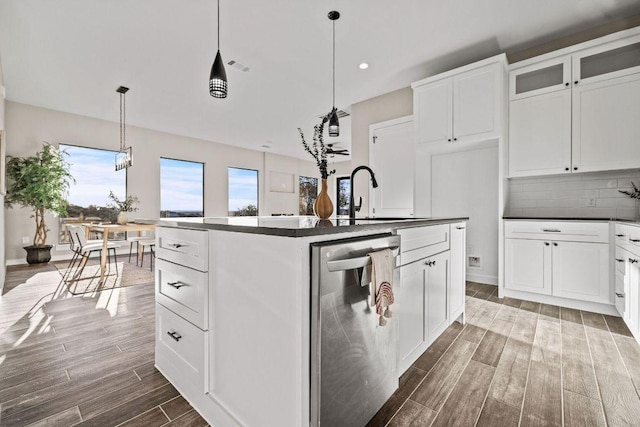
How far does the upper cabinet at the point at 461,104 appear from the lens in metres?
3.06

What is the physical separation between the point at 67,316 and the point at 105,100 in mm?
3737

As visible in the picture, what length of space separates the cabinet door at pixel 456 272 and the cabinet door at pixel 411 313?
0.53 meters

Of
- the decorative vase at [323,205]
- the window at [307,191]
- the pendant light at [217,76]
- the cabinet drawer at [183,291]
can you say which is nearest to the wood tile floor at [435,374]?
the cabinet drawer at [183,291]

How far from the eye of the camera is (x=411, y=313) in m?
1.58

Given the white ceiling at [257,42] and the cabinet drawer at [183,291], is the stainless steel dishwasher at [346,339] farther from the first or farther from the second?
the white ceiling at [257,42]

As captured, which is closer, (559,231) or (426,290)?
(426,290)

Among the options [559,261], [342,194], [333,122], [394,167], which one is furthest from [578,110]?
[342,194]

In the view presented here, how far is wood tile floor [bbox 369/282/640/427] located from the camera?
133cm

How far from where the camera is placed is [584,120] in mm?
2760

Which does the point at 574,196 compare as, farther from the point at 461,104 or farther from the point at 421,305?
the point at 421,305

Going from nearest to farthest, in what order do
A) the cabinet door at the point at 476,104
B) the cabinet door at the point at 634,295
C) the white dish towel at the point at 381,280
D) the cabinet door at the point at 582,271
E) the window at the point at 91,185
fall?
1. the white dish towel at the point at 381,280
2. the cabinet door at the point at 634,295
3. the cabinet door at the point at 582,271
4. the cabinet door at the point at 476,104
5. the window at the point at 91,185

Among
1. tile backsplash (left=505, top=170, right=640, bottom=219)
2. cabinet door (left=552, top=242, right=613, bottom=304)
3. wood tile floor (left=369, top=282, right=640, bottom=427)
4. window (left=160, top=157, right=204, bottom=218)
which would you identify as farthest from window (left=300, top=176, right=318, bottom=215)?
wood tile floor (left=369, top=282, right=640, bottom=427)

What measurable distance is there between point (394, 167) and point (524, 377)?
3.12 m

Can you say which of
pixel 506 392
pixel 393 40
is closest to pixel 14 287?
pixel 506 392
